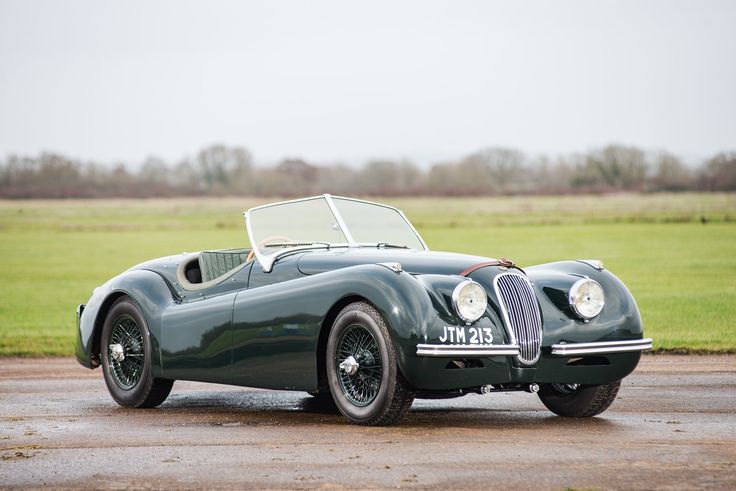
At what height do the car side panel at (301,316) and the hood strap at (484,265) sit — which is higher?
the hood strap at (484,265)

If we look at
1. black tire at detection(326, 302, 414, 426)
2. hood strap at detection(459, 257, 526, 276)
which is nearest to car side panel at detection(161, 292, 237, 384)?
black tire at detection(326, 302, 414, 426)

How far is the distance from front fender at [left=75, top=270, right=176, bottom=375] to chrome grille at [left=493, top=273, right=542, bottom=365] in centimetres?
325

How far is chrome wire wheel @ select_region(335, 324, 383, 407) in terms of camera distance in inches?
314

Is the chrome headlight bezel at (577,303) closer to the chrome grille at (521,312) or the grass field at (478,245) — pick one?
the chrome grille at (521,312)

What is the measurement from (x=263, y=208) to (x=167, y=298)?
1.17 m

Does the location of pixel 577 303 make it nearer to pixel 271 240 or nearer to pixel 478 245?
pixel 271 240

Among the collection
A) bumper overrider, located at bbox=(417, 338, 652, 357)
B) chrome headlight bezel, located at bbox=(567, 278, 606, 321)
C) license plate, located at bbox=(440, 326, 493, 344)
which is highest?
chrome headlight bezel, located at bbox=(567, 278, 606, 321)

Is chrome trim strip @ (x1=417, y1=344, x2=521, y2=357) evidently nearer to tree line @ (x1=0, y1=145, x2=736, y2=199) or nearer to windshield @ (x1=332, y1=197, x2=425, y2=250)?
windshield @ (x1=332, y1=197, x2=425, y2=250)

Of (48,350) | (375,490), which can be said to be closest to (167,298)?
(375,490)

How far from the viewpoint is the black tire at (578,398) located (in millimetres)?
8711

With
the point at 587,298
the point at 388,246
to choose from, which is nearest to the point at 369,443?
the point at 587,298

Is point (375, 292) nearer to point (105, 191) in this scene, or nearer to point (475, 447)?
point (475, 447)

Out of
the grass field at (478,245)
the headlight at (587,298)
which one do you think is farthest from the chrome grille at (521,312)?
the grass field at (478,245)

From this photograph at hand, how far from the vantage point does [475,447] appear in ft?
23.3
